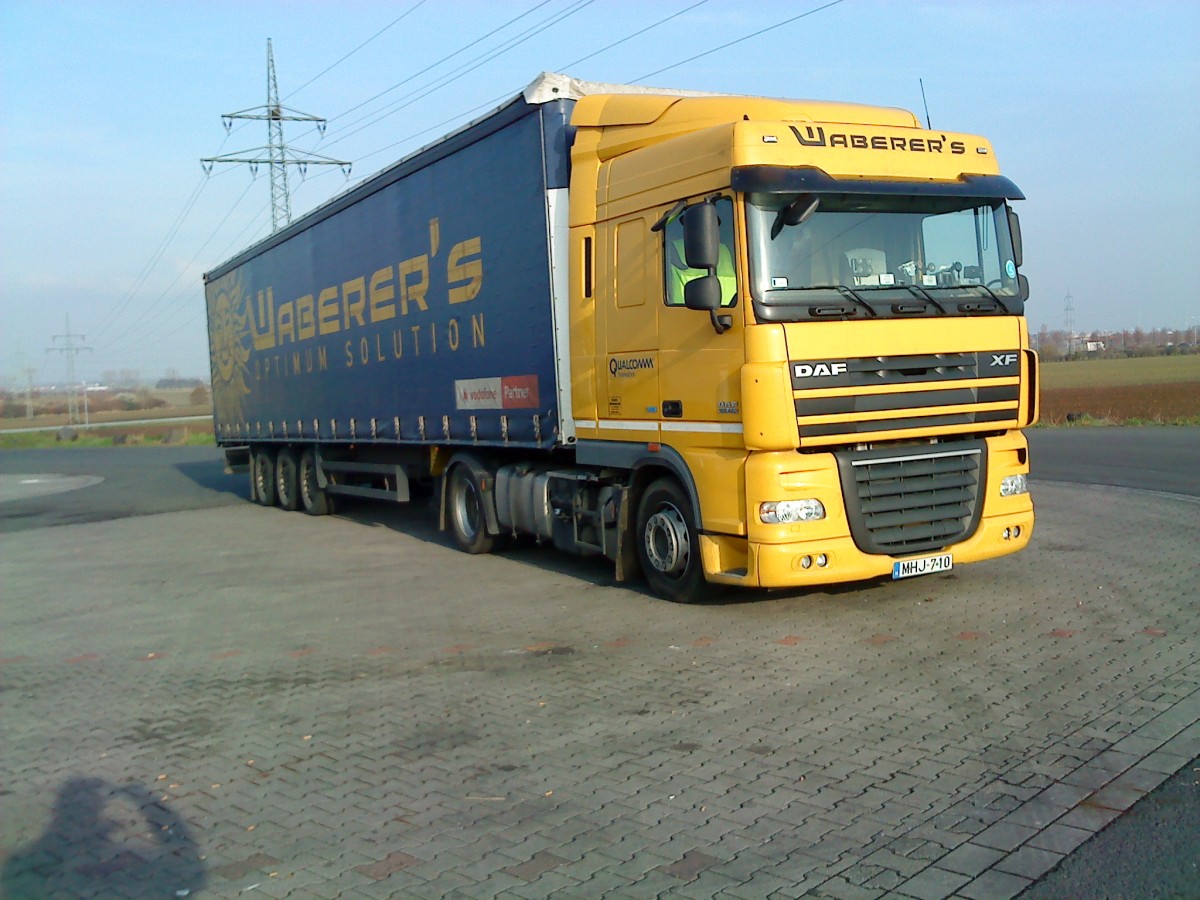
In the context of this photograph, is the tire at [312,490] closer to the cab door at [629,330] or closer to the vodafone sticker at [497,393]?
the vodafone sticker at [497,393]

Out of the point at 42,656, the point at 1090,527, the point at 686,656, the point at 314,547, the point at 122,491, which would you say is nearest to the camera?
the point at 686,656

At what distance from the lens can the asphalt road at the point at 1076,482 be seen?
396 cm

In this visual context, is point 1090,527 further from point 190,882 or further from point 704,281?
point 190,882

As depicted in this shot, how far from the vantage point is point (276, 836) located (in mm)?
4723

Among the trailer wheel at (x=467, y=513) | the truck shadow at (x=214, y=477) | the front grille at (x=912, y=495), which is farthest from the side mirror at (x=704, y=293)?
the truck shadow at (x=214, y=477)

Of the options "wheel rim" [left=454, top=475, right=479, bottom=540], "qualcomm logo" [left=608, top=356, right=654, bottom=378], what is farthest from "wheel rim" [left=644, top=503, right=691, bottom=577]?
"wheel rim" [left=454, top=475, right=479, bottom=540]

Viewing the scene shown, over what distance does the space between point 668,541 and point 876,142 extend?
11.1 ft

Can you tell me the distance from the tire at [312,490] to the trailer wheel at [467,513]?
5.96 meters

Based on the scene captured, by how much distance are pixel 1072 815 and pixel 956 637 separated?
299 cm

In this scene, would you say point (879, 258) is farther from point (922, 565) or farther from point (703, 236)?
point (922, 565)


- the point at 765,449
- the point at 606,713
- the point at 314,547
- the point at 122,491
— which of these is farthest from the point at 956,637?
the point at 122,491

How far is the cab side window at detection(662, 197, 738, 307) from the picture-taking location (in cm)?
782

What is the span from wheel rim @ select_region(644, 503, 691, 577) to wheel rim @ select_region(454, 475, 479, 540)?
3830 millimetres

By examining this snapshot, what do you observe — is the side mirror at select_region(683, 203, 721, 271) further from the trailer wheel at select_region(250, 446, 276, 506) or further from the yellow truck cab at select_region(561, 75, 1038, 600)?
the trailer wheel at select_region(250, 446, 276, 506)
